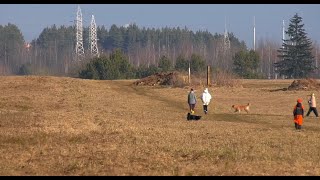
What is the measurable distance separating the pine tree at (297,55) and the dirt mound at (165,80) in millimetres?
35864

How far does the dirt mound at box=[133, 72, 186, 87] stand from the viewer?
5852cm

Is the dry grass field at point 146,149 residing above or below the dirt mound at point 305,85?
below

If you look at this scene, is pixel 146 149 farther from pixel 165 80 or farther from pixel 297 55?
pixel 297 55

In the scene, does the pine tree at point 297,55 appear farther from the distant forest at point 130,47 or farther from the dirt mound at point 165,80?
the dirt mound at point 165,80

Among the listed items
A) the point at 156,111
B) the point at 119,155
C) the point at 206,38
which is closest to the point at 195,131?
the point at 119,155

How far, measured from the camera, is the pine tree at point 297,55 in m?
91.2

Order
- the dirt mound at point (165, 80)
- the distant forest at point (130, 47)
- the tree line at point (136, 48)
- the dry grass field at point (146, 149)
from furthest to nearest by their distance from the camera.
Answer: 1. the distant forest at point (130, 47)
2. the tree line at point (136, 48)
3. the dirt mound at point (165, 80)
4. the dry grass field at point (146, 149)

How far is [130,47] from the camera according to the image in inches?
6245

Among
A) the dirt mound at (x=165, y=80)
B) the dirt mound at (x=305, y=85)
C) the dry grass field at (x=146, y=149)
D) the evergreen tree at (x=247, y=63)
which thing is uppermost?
the evergreen tree at (x=247, y=63)

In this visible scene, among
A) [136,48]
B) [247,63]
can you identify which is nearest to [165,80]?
[247,63]

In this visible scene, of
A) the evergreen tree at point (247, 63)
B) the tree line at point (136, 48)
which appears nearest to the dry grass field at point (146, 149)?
the evergreen tree at point (247, 63)

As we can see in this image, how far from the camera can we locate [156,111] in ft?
102
